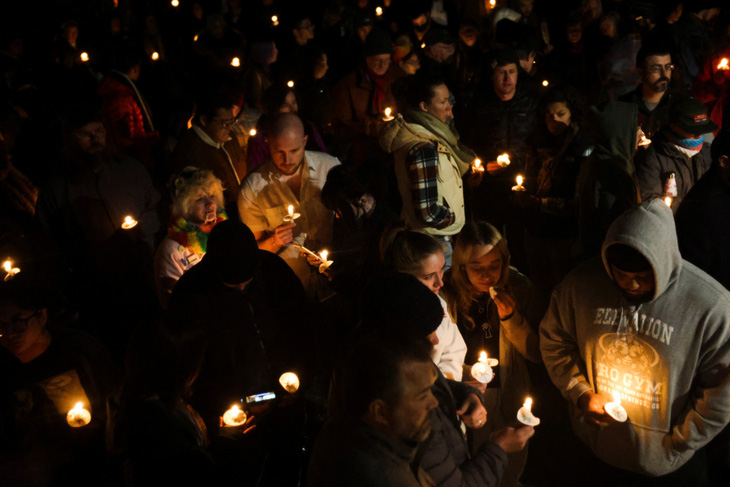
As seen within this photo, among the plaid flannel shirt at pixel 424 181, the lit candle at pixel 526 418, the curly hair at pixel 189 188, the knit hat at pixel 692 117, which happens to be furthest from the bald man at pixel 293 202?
the knit hat at pixel 692 117


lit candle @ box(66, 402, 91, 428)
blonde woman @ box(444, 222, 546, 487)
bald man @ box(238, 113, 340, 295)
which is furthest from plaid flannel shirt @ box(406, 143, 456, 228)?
lit candle @ box(66, 402, 91, 428)

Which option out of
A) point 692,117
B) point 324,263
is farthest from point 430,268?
point 692,117

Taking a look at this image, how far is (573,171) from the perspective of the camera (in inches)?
215

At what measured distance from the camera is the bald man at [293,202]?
520cm

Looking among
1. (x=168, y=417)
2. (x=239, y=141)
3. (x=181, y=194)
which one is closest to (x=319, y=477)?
(x=168, y=417)

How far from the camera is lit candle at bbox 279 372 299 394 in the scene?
3543mm

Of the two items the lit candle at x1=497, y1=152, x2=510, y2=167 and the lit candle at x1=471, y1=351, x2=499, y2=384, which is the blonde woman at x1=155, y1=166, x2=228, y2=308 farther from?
the lit candle at x1=497, y1=152, x2=510, y2=167

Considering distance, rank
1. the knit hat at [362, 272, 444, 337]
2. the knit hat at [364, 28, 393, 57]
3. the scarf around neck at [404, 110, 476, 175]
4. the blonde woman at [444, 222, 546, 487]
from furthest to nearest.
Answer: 1. the knit hat at [364, 28, 393, 57]
2. the scarf around neck at [404, 110, 476, 175]
3. the blonde woman at [444, 222, 546, 487]
4. the knit hat at [362, 272, 444, 337]

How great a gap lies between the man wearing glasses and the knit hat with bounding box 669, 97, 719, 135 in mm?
4123

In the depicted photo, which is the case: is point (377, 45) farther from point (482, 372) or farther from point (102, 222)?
point (482, 372)

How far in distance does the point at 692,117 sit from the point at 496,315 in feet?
8.03

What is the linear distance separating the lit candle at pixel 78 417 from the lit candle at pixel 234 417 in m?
0.79

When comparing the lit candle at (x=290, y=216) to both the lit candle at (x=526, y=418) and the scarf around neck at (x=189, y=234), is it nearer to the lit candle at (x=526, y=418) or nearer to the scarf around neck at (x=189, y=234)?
the scarf around neck at (x=189, y=234)

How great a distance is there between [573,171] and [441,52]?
4.51 metres
